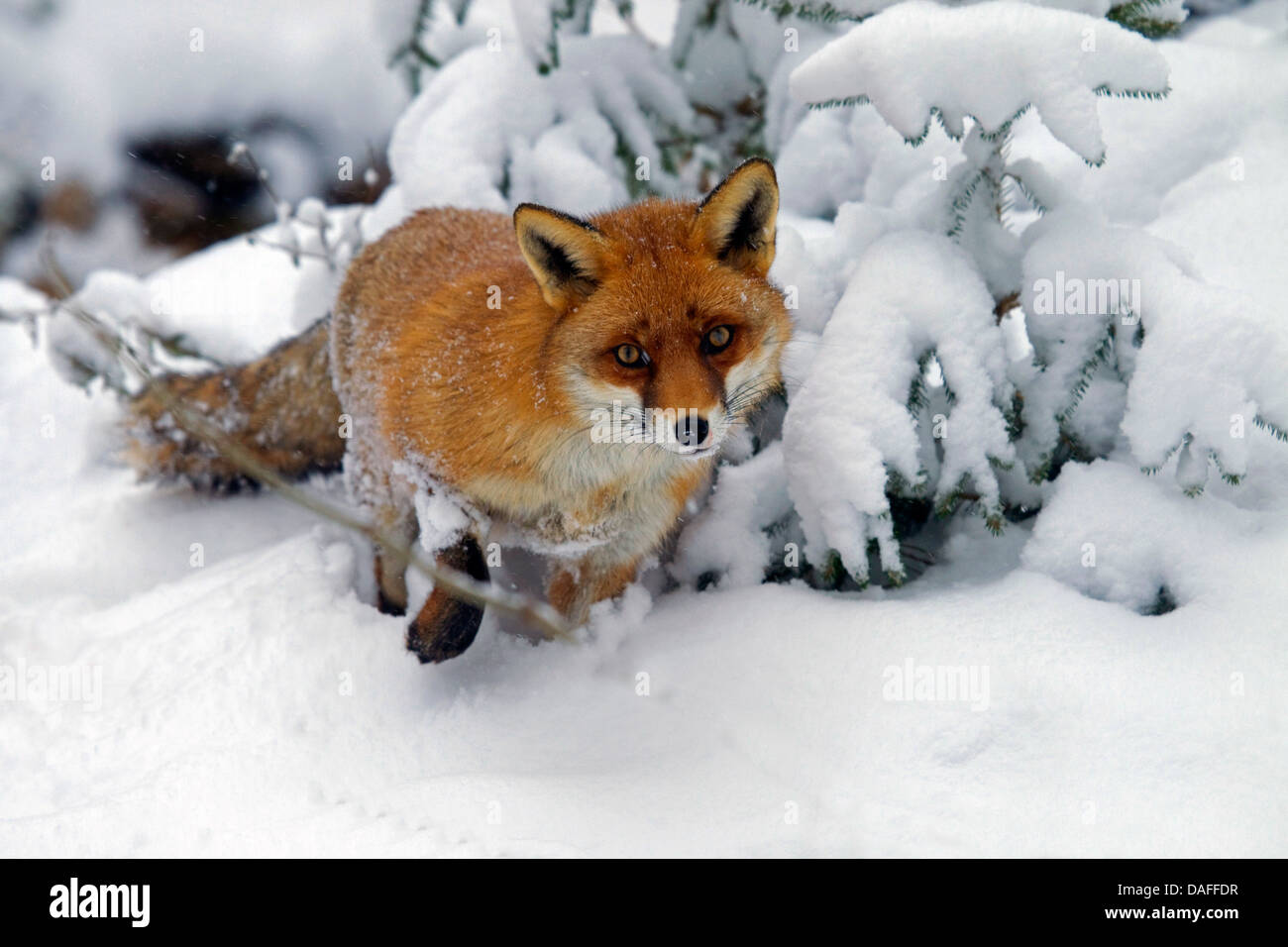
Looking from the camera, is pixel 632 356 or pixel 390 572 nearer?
pixel 632 356

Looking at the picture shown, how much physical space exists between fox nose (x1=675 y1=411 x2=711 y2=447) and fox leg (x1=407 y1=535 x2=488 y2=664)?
101cm

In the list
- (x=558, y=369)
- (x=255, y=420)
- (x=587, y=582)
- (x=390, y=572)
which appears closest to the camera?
(x=558, y=369)

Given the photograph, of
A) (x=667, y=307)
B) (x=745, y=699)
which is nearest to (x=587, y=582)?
(x=745, y=699)

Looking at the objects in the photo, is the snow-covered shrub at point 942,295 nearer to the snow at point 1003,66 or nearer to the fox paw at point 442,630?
the snow at point 1003,66

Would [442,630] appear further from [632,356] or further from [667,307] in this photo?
[667,307]

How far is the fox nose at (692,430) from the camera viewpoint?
2160 mm

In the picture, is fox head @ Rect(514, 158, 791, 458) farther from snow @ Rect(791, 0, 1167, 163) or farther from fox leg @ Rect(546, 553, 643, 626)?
fox leg @ Rect(546, 553, 643, 626)

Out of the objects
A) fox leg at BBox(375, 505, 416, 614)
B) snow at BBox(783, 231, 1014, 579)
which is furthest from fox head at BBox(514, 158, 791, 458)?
fox leg at BBox(375, 505, 416, 614)

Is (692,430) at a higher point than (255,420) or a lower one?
higher

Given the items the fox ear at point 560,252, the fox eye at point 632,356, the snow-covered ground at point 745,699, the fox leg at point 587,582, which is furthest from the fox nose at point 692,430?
the fox leg at point 587,582

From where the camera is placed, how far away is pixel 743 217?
2.52m

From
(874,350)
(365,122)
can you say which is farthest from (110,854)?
(365,122)

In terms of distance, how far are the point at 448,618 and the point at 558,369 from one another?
37.8 inches
